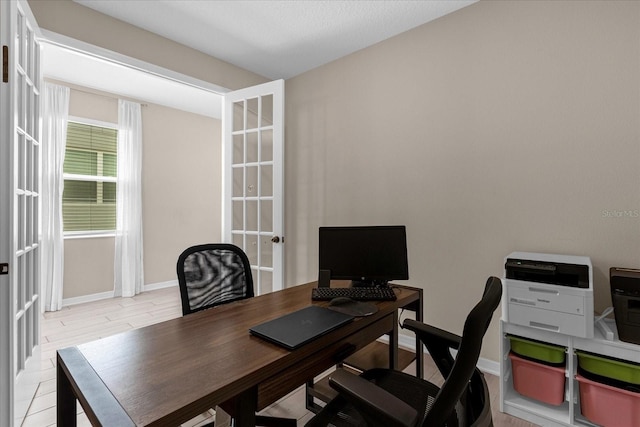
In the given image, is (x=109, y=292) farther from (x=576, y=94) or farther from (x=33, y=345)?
(x=576, y=94)

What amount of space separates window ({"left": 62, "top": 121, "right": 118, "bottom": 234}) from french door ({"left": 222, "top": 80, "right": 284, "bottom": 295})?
7.35 feet

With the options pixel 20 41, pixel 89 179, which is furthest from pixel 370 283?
pixel 89 179

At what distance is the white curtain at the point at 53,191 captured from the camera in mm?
3748

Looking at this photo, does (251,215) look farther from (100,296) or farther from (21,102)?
(100,296)

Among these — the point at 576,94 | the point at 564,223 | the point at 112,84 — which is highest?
the point at 112,84

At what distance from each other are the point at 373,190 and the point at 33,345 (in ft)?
8.94

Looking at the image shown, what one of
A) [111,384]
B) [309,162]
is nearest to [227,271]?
[111,384]

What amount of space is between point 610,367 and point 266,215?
261cm

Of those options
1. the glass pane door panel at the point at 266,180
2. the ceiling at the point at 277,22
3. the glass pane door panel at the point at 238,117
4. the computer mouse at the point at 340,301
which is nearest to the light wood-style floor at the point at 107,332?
A: the computer mouse at the point at 340,301

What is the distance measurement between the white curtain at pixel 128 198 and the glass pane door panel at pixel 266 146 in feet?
8.05

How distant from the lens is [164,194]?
4.88 m

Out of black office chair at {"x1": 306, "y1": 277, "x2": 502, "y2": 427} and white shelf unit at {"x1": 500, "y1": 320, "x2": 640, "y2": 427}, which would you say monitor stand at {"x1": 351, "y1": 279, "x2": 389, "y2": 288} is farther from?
white shelf unit at {"x1": 500, "y1": 320, "x2": 640, "y2": 427}

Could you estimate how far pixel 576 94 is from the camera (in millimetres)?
1958

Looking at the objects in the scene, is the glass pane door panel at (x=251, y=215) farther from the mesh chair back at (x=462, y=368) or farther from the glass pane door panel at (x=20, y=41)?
the mesh chair back at (x=462, y=368)
